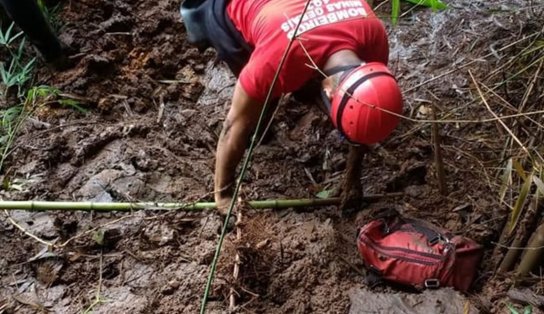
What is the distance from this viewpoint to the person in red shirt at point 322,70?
2277 millimetres

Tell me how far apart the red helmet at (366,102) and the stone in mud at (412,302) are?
0.61 m

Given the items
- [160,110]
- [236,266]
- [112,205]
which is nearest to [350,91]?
[236,266]

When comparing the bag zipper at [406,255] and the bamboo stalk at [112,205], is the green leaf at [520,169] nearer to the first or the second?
the bag zipper at [406,255]

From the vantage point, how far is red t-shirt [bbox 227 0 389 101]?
7.79ft

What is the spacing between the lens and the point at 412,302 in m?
2.33

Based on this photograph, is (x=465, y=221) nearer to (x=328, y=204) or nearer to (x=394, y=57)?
(x=328, y=204)

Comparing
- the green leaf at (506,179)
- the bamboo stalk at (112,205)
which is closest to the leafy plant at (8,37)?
the bamboo stalk at (112,205)

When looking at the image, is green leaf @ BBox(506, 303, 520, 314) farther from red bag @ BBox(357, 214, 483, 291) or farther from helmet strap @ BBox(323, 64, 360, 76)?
helmet strap @ BBox(323, 64, 360, 76)

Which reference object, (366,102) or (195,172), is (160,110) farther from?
(366,102)

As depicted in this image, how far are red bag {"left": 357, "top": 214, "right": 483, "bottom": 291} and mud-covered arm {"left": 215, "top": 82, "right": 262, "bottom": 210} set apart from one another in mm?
614

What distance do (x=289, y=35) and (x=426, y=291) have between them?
1.11 m

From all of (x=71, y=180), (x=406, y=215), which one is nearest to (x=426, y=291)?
(x=406, y=215)

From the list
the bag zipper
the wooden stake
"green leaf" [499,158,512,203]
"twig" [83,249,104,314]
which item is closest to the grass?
"twig" [83,249,104,314]

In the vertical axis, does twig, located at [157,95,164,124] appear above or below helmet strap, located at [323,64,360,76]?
below
